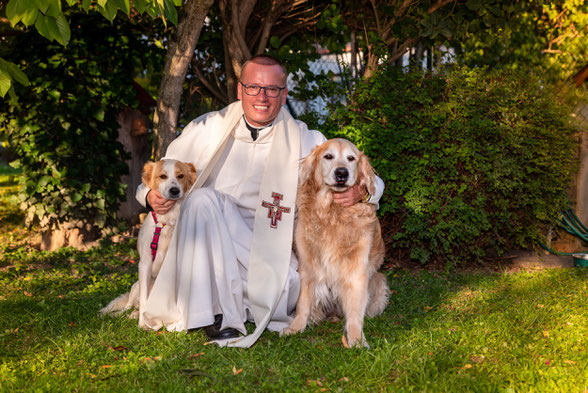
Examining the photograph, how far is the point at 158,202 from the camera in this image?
11.5 feet

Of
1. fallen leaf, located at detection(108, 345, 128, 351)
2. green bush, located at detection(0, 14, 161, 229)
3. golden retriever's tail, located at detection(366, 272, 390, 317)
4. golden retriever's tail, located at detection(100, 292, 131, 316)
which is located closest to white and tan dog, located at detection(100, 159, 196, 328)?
golden retriever's tail, located at detection(100, 292, 131, 316)

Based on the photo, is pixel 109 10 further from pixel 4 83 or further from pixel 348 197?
pixel 348 197

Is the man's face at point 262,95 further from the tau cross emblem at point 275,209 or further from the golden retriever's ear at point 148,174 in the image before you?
the golden retriever's ear at point 148,174

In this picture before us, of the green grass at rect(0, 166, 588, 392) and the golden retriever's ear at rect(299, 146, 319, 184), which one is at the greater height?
the golden retriever's ear at rect(299, 146, 319, 184)

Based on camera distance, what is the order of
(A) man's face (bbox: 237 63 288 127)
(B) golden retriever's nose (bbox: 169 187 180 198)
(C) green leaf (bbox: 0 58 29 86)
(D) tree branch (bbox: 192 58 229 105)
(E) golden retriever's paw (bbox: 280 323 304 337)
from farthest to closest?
(D) tree branch (bbox: 192 58 229 105), (A) man's face (bbox: 237 63 288 127), (B) golden retriever's nose (bbox: 169 187 180 198), (E) golden retriever's paw (bbox: 280 323 304 337), (C) green leaf (bbox: 0 58 29 86)

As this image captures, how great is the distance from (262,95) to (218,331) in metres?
1.69

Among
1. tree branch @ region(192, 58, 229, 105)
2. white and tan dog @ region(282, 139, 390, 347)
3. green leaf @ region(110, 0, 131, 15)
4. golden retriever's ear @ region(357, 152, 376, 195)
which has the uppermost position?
tree branch @ region(192, 58, 229, 105)

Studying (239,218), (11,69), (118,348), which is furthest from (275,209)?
(11,69)

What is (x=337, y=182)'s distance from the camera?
325 cm

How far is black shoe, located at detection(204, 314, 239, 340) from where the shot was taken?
3227 millimetres

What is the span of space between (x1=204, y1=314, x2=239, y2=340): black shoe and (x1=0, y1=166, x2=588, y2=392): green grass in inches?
2.7

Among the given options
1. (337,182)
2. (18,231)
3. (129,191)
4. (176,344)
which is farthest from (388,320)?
(18,231)

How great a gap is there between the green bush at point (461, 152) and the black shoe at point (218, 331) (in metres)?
2.38

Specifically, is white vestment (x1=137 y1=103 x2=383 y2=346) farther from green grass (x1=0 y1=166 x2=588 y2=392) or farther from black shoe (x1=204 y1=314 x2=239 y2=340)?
green grass (x1=0 y1=166 x2=588 y2=392)
